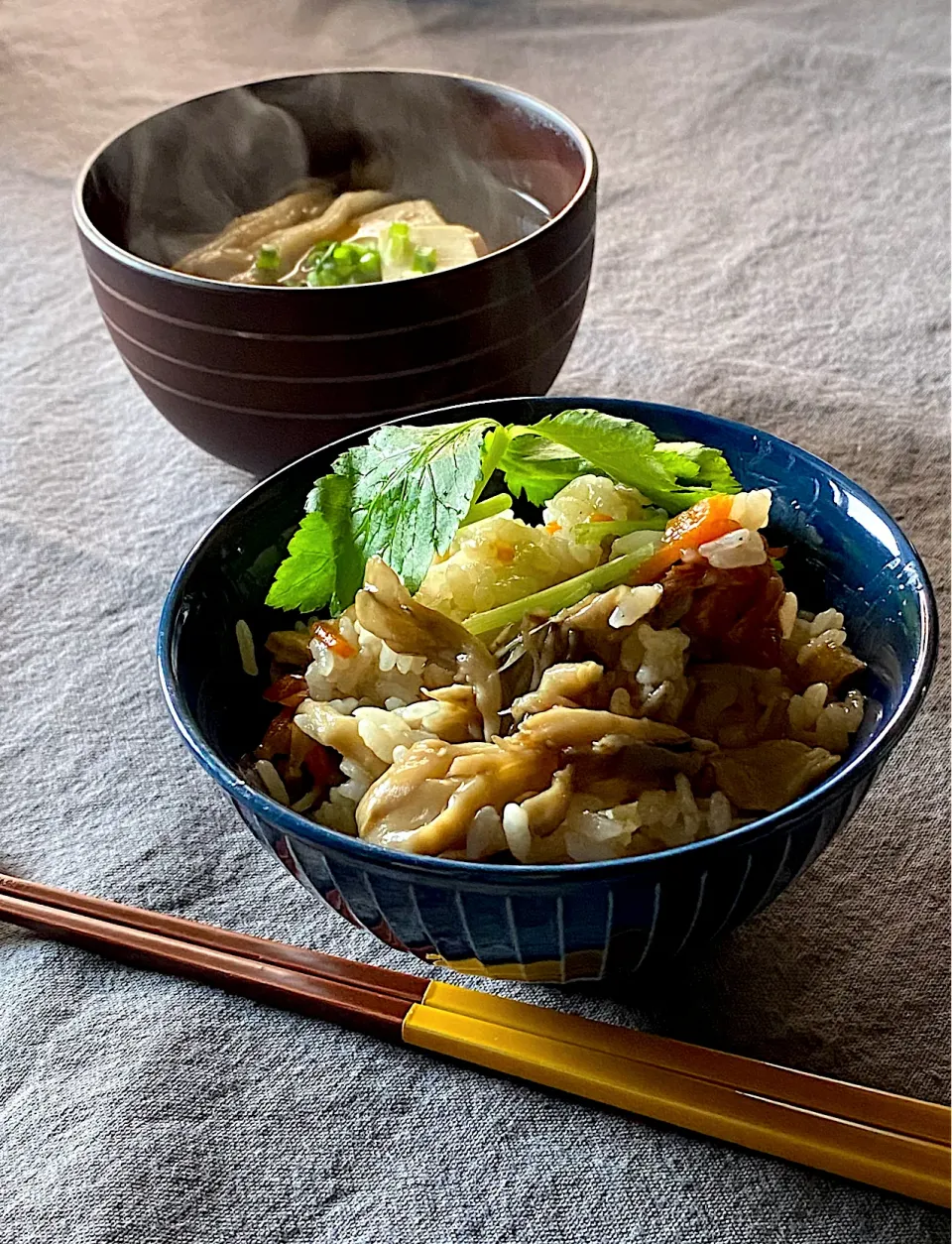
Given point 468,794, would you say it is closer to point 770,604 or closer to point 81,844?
point 770,604

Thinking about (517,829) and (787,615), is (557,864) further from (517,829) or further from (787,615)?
(787,615)

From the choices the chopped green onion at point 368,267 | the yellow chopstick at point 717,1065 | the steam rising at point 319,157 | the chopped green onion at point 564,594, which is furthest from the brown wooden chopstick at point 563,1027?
the steam rising at point 319,157

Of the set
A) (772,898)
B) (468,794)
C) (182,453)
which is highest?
(468,794)

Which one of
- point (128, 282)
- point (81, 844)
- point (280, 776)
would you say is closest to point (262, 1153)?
point (280, 776)

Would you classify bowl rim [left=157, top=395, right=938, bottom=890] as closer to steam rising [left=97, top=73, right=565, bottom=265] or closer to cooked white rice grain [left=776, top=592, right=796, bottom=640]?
cooked white rice grain [left=776, top=592, right=796, bottom=640]

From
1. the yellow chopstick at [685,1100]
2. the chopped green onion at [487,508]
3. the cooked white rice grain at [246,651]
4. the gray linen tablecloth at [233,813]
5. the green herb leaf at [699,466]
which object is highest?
the green herb leaf at [699,466]

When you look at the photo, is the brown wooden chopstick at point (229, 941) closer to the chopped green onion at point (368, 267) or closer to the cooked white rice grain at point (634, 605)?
the cooked white rice grain at point (634, 605)
